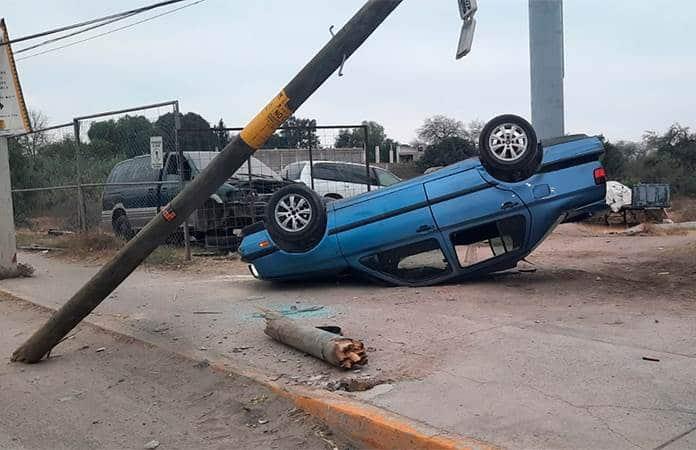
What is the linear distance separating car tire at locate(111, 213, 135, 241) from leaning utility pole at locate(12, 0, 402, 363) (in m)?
8.41

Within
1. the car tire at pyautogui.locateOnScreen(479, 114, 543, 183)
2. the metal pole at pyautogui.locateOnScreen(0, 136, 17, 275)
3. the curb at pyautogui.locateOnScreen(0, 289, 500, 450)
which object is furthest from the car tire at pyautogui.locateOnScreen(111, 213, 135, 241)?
the curb at pyautogui.locateOnScreen(0, 289, 500, 450)

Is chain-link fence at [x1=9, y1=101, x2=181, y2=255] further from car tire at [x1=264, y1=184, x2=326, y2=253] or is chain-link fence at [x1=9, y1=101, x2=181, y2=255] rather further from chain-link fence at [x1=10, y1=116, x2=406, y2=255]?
car tire at [x1=264, y1=184, x2=326, y2=253]

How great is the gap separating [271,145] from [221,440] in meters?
11.0

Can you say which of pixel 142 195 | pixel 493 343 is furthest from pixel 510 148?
pixel 142 195

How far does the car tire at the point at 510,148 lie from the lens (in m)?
8.45

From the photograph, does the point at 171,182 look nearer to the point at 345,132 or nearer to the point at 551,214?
the point at 345,132

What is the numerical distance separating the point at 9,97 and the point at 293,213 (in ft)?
20.1

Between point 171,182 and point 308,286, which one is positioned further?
point 171,182

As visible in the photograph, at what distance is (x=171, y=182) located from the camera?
13.5 m

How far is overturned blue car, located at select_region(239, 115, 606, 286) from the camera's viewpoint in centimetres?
866

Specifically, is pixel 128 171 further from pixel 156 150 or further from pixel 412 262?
pixel 412 262

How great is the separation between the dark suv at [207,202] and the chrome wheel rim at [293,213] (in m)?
4.47

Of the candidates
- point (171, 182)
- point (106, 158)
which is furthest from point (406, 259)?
point (106, 158)

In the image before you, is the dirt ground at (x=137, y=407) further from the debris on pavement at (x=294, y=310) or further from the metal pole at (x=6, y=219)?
the metal pole at (x=6, y=219)
